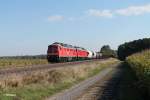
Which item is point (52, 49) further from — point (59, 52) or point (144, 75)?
point (144, 75)

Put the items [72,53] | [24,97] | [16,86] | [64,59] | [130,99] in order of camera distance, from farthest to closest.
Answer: [72,53], [64,59], [16,86], [24,97], [130,99]

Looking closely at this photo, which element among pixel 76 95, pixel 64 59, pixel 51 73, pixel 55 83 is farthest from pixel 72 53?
pixel 76 95

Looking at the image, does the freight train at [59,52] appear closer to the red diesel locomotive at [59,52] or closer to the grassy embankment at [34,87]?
the red diesel locomotive at [59,52]

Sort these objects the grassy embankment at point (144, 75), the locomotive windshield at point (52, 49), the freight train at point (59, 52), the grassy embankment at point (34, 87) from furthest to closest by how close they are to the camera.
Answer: the freight train at point (59, 52), the locomotive windshield at point (52, 49), the grassy embankment at point (34, 87), the grassy embankment at point (144, 75)

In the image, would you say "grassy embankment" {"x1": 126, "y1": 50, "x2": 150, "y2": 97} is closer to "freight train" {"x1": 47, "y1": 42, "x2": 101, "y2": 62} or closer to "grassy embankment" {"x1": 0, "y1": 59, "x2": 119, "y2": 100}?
"grassy embankment" {"x1": 0, "y1": 59, "x2": 119, "y2": 100}

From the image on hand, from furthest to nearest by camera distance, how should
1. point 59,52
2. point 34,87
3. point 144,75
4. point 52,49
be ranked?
point 52,49 → point 59,52 → point 34,87 → point 144,75

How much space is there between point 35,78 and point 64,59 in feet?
167

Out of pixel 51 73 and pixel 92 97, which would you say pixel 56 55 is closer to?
pixel 51 73

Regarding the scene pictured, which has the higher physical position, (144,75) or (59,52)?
(59,52)

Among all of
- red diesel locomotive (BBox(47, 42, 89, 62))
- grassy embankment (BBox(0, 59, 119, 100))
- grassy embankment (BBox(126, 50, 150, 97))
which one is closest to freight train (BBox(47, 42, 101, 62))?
red diesel locomotive (BBox(47, 42, 89, 62))

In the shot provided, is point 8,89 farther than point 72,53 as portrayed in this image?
No

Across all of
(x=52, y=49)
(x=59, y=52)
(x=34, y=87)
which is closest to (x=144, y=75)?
(x=34, y=87)

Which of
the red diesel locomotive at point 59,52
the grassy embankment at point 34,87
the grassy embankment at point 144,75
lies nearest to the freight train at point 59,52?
the red diesel locomotive at point 59,52

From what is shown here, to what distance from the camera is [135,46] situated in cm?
14150
